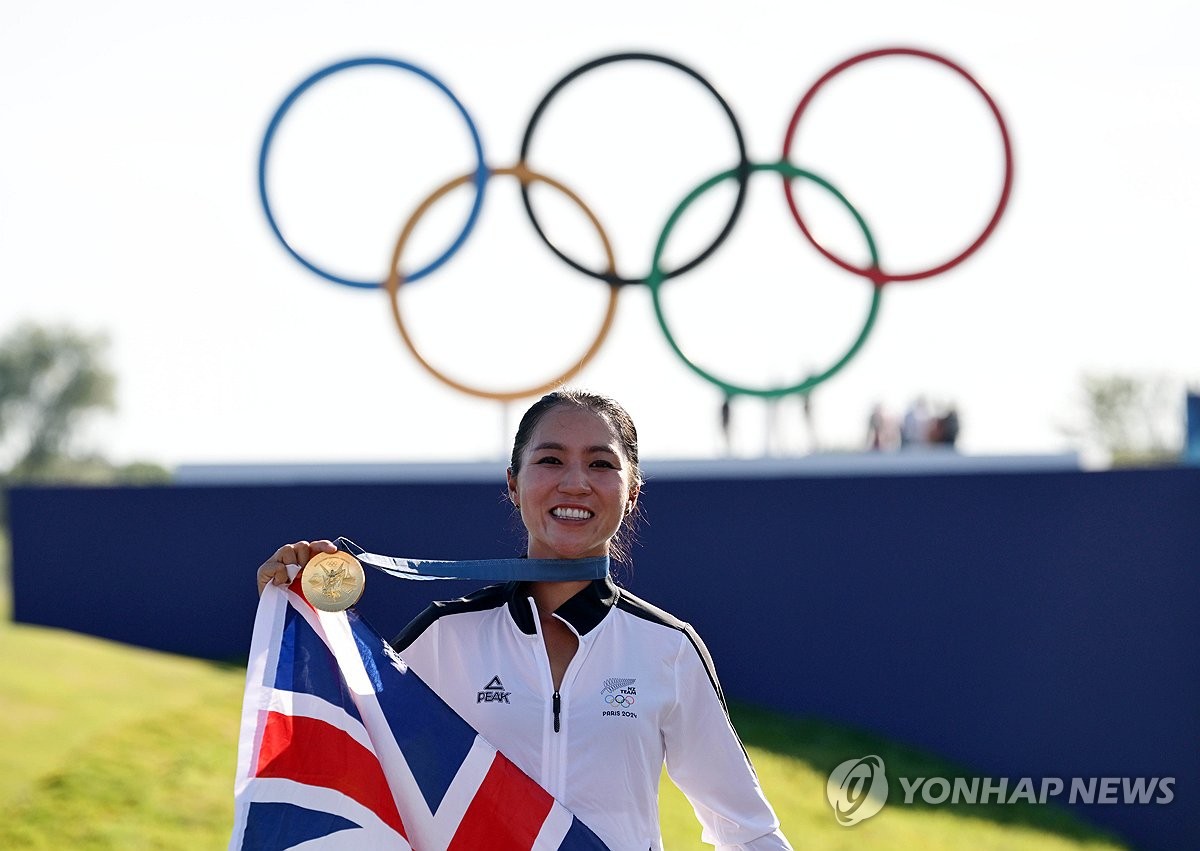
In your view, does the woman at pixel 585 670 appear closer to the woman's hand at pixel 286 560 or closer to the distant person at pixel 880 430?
the woman's hand at pixel 286 560

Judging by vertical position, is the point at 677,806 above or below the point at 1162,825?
above

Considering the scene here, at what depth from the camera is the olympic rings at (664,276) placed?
31.7 feet

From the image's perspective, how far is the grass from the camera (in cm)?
702

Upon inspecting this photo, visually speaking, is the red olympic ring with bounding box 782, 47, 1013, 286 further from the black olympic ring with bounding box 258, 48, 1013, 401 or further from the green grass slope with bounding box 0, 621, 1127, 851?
the green grass slope with bounding box 0, 621, 1127, 851

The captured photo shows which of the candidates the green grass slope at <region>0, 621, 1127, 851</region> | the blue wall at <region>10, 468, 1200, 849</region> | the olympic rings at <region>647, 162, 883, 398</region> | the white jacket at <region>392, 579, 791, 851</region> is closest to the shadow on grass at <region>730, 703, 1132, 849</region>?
the green grass slope at <region>0, 621, 1127, 851</region>

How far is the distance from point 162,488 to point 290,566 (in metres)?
9.17

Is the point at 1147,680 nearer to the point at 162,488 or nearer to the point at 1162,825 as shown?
the point at 1162,825

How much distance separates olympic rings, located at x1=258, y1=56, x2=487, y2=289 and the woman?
282 inches

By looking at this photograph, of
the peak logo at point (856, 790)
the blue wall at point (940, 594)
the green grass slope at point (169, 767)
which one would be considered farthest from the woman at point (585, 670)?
the blue wall at point (940, 594)

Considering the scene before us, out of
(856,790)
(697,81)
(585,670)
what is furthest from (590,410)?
(697,81)

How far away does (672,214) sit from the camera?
32.1ft

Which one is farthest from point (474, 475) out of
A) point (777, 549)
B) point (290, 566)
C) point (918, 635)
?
point (290, 566)

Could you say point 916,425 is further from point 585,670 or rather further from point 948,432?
point 585,670

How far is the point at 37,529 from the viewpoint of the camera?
39.7 feet
